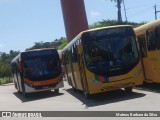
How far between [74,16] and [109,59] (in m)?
31.0

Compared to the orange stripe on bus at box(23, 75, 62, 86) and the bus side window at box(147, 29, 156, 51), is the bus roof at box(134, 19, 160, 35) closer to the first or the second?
the bus side window at box(147, 29, 156, 51)

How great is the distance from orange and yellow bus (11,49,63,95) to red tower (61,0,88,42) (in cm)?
2360

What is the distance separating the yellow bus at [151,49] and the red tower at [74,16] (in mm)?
27838

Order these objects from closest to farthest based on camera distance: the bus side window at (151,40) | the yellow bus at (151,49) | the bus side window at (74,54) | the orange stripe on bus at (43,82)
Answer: the yellow bus at (151,49)
the bus side window at (151,40)
the bus side window at (74,54)
the orange stripe on bus at (43,82)

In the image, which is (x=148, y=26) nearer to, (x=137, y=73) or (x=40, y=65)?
(x=137, y=73)

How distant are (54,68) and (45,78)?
774mm

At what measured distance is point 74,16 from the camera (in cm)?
4697

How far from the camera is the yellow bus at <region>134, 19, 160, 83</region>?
1692cm

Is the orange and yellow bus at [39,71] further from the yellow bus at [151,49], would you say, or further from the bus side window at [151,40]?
the bus side window at [151,40]

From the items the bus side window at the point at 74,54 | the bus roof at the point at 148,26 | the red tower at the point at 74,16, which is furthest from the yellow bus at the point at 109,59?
the red tower at the point at 74,16

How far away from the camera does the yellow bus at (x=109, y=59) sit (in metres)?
16.3

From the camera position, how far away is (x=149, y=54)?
17.9 meters

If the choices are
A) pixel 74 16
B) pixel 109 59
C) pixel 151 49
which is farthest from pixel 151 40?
pixel 74 16

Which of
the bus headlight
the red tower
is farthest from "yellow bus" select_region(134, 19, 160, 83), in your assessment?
the red tower
